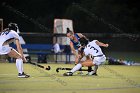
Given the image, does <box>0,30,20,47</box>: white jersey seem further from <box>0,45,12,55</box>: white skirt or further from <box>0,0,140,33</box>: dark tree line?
<box>0,0,140,33</box>: dark tree line

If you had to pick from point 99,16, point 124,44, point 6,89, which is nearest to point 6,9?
point 99,16

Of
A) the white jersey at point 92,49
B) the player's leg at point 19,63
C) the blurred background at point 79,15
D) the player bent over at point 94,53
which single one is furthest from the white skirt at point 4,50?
the blurred background at point 79,15

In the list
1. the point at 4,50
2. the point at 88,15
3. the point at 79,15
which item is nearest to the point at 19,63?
the point at 4,50

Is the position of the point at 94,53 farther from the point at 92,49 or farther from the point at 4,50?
the point at 4,50

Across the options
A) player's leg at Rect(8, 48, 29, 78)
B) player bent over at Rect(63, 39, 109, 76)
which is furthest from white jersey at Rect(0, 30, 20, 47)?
player bent over at Rect(63, 39, 109, 76)

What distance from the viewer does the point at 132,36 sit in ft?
91.2

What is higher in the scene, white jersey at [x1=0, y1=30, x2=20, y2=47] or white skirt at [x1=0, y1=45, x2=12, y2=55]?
white jersey at [x1=0, y1=30, x2=20, y2=47]

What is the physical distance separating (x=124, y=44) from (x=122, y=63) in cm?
386

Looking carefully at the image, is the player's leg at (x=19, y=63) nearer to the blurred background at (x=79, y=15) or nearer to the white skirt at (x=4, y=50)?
the white skirt at (x=4, y=50)

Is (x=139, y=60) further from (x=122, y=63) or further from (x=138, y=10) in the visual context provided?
(x=138, y=10)

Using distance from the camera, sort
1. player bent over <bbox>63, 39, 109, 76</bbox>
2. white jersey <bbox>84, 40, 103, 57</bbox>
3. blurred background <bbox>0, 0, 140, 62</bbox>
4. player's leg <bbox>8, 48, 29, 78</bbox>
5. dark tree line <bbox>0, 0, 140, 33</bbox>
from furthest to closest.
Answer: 1. dark tree line <bbox>0, 0, 140, 33</bbox>
2. blurred background <bbox>0, 0, 140, 62</bbox>
3. white jersey <bbox>84, 40, 103, 57</bbox>
4. player bent over <bbox>63, 39, 109, 76</bbox>
5. player's leg <bbox>8, 48, 29, 78</bbox>

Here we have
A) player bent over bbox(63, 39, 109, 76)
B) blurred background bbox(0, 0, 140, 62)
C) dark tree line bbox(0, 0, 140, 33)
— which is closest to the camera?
player bent over bbox(63, 39, 109, 76)

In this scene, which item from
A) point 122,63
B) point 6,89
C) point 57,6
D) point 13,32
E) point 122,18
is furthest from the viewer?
point 57,6

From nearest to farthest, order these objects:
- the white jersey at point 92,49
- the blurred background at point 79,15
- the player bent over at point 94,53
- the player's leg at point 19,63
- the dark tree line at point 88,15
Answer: the player's leg at point 19,63 → the player bent over at point 94,53 → the white jersey at point 92,49 → the blurred background at point 79,15 → the dark tree line at point 88,15
